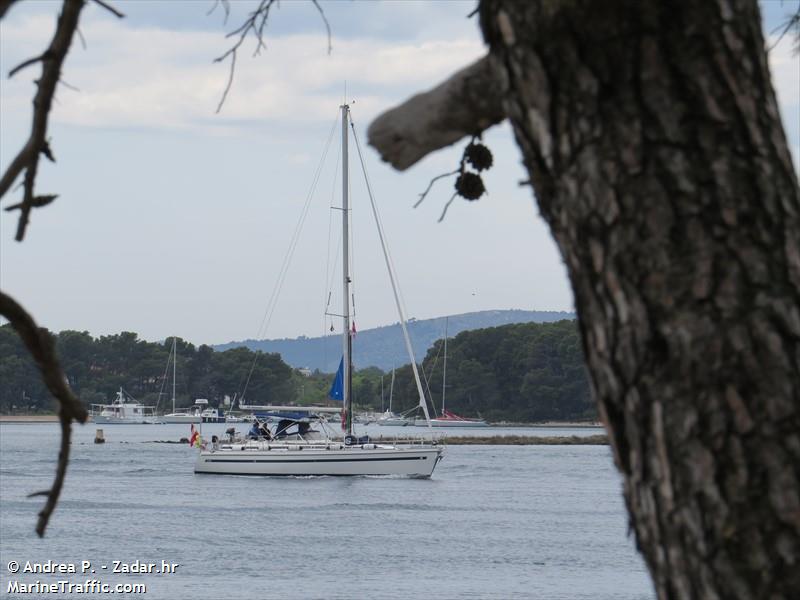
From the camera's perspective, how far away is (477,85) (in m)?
1.84

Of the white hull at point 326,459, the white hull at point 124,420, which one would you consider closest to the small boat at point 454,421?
the white hull at point 124,420

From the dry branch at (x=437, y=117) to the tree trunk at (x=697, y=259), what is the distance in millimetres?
245

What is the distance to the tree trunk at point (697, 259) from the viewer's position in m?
1.54

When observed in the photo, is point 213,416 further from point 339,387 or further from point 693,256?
point 693,256

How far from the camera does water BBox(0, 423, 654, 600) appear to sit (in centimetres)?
2447

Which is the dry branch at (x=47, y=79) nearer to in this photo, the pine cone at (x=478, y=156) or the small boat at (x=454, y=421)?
the pine cone at (x=478, y=156)

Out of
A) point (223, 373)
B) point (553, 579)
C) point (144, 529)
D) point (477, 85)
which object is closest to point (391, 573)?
point (553, 579)

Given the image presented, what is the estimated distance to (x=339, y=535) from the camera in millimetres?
31797

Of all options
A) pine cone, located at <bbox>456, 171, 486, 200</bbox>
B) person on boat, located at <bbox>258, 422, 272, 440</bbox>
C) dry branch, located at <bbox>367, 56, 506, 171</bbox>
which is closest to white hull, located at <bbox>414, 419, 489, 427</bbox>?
person on boat, located at <bbox>258, 422, 272, 440</bbox>

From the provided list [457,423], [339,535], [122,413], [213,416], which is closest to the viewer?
[339,535]

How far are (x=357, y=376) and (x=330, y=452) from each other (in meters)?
106

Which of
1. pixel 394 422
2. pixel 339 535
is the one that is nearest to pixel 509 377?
pixel 394 422

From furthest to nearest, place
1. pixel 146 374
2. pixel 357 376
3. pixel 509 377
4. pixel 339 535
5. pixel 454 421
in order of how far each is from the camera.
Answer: pixel 357 376 < pixel 146 374 < pixel 509 377 < pixel 454 421 < pixel 339 535

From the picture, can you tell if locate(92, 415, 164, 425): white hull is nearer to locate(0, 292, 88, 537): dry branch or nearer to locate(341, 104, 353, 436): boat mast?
locate(341, 104, 353, 436): boat mast
